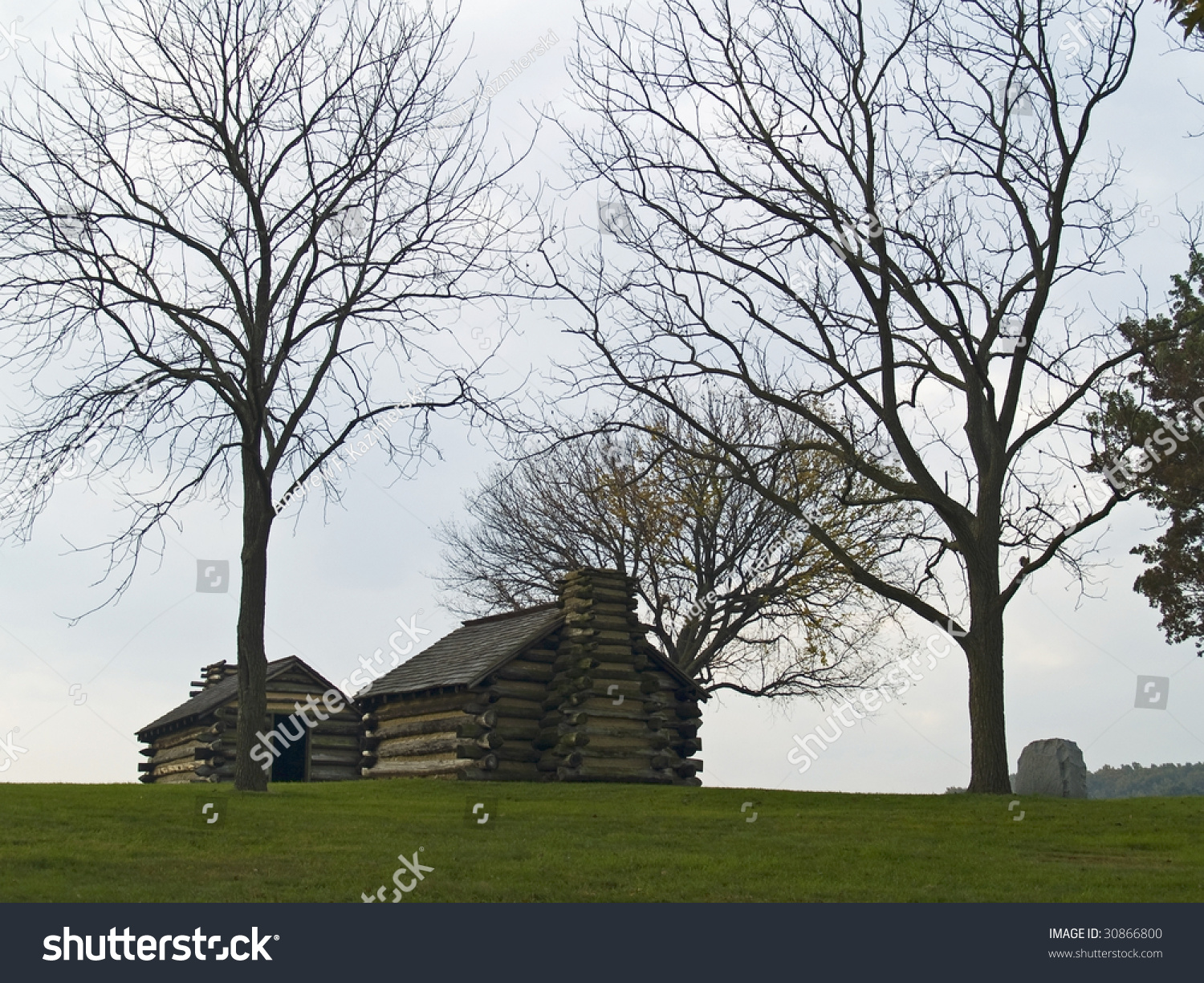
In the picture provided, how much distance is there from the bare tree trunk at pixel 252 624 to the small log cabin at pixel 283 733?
11548 millimetres

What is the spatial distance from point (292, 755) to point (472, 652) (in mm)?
9340

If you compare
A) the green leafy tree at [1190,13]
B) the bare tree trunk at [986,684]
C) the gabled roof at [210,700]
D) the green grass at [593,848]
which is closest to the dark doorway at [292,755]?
the gabled roof at [210,700]

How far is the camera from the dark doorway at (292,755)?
105 feet

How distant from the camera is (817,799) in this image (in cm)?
2047

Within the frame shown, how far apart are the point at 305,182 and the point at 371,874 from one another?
13.2 m

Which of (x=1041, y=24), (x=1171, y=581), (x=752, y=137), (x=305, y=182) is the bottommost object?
(x=1171, y=581)

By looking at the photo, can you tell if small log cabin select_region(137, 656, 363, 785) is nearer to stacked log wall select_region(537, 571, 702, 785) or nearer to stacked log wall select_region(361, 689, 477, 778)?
stacked log wall select_region(361, 689, 477, 778)

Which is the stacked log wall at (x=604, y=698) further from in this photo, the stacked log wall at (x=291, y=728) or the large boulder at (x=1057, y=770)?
the stacked log wall at (x=291, y=728)

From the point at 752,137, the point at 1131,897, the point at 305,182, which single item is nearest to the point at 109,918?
the point at 1131,897

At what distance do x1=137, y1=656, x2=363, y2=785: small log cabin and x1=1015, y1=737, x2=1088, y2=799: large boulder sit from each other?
17.3 metres

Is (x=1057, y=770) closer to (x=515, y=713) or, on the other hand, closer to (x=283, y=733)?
(x=515, y=713)

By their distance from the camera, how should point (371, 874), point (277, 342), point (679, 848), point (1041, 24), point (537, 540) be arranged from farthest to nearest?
point (537, 540), point (1041, 24), point (277, 342), point (679, 848), point (371, 874)

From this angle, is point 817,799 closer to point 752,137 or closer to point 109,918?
point 752,137

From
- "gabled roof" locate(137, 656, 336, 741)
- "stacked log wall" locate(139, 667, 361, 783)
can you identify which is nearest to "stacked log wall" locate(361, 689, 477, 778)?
"stacked log wall" locate(139, 667, 361, 783)
